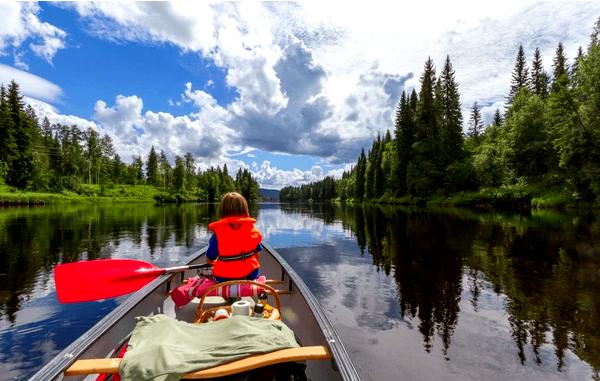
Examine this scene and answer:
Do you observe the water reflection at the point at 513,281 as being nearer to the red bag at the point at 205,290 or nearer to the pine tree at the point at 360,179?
the red bag at the point at 205,290

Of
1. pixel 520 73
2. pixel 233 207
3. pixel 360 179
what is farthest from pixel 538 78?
pixel 233 207

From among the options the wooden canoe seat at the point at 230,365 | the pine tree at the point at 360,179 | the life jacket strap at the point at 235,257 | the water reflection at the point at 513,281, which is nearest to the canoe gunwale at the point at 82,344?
Answer: the wooden canoe seat at the point at 230,365

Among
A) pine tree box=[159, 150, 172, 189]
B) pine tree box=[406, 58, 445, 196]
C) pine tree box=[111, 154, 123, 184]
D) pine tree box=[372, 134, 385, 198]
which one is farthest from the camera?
pine tree box=[159, 150, 172, 189]

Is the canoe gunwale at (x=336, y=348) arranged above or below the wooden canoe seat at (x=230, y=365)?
below

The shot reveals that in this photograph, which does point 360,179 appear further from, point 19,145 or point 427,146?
point 19,145

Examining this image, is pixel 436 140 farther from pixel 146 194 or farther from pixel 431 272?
pixel 146 194

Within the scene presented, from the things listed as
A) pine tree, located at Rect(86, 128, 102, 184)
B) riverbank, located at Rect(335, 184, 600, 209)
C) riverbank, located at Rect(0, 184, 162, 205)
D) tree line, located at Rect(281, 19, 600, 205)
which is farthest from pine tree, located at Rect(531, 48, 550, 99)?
pine tree, located at Rect(86, 128, 102, 184)

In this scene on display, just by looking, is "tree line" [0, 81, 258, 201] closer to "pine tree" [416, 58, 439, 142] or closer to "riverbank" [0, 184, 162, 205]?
"riverbank" [0, 184, 162, 205]

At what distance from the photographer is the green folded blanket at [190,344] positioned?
271 cm

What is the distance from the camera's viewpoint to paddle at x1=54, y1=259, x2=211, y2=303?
5099 mm

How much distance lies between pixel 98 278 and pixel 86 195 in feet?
286

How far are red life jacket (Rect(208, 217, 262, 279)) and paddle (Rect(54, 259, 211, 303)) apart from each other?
1.54m

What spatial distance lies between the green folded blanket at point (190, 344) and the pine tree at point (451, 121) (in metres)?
57.5

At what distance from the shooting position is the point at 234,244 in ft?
16.6
